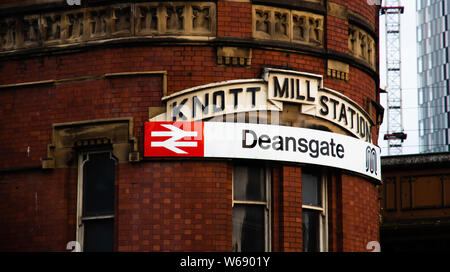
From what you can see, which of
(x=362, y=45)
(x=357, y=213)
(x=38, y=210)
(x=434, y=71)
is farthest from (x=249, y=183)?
(x=434, y=71)

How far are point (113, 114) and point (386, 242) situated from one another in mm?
18493

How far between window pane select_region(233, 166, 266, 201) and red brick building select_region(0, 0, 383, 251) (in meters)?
0.03

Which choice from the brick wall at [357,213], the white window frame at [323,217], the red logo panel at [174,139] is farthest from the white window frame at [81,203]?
the brick wall at [357,213]

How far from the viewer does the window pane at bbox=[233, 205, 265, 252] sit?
1773cm

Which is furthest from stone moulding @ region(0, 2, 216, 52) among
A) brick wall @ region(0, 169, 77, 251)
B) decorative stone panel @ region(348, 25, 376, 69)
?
decorative stone panel @ region(348, 25, 376, 69)

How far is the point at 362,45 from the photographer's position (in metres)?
20.3

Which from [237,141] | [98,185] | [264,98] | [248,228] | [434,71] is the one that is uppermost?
[434,71]

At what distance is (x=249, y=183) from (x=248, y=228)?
87cm

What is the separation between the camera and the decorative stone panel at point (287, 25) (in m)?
18.6

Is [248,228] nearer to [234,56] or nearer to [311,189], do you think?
[311,189]

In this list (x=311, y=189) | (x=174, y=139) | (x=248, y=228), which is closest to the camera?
(x=174, y=139)

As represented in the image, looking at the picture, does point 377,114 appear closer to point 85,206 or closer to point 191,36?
point 191,36

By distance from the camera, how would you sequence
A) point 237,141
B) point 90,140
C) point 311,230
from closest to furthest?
point 237,141
point 90,140
point 311,230
